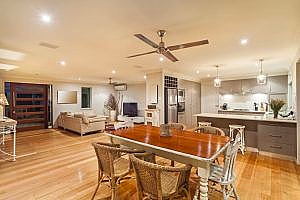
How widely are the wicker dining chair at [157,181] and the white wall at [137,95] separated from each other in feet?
28.8

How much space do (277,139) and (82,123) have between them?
6243mm

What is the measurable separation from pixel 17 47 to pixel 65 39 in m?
1.30

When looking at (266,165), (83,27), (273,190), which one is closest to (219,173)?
(273,190)

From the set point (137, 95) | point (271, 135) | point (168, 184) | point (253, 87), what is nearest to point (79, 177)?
point (168, 184)

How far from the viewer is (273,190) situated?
2.61m

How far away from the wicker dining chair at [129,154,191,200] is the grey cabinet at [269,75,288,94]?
6888 millimetres

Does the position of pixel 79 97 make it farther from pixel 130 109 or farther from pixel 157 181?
pixel 157 181

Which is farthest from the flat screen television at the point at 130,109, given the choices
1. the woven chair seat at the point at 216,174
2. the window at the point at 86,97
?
the woven chair seat at the point at 216,174

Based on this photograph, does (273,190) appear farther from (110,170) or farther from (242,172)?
(110,170)

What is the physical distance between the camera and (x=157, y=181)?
5.36ft

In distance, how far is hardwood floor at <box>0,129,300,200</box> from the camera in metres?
2.53

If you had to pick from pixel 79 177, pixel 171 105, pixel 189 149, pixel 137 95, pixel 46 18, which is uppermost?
pixel 46 18

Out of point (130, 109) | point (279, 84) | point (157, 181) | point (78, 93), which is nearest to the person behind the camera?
point (157, 181)

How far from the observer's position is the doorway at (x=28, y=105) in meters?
7.30
